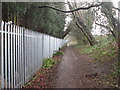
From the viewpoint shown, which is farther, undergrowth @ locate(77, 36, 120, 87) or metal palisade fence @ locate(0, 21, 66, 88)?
undergrowth @ locate(77, 36, 120, 87)

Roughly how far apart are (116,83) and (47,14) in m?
8.54

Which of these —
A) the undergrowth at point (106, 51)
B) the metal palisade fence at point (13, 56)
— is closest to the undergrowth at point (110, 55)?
the undergrowth at point (106, 51)

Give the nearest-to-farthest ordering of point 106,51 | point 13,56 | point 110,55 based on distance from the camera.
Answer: point 13,56 < point 110,55 < point 106,51

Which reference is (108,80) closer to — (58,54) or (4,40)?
(4,40)

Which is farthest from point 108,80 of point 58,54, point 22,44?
point 58,54

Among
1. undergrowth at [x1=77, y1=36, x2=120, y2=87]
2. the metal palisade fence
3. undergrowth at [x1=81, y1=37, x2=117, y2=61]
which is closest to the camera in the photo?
the metal palisade fence

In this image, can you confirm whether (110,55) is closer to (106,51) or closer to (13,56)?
(106,51)

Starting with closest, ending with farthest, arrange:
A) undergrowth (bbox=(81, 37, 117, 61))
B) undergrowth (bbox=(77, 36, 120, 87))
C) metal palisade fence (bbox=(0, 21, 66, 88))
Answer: metal palisade fence (bbox=(0, 21, 66, 88)) < undergrowth (bbox=(77, 36, 120, 87)) < undergrowth (bbox=(81, 37, 117, 61))

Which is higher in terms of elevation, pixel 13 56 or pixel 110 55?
pixel 13 56

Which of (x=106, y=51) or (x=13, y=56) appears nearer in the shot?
(x=13, y=56)

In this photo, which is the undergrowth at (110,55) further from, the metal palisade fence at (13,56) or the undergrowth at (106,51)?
the metal palisade fence at (13,56)

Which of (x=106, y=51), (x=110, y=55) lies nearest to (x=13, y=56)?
(x=110, y=55)

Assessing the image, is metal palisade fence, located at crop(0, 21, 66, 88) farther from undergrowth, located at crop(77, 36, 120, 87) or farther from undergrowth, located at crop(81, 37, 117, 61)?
undergrowth, located at crop(81, 37, 117, 61)

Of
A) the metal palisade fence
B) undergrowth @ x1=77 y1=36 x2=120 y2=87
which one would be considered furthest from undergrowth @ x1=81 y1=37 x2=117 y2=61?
the metal palisade fence
